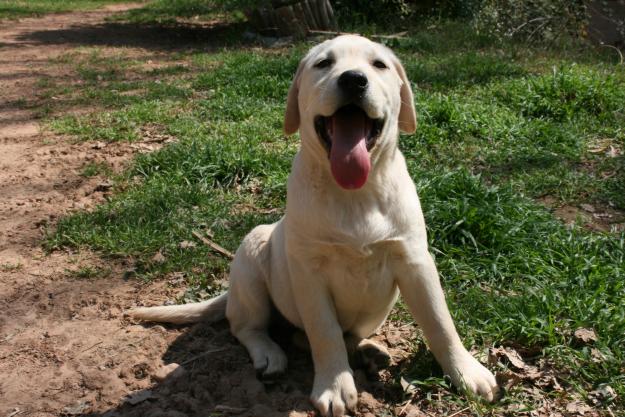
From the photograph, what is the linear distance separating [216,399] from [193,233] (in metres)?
1.83

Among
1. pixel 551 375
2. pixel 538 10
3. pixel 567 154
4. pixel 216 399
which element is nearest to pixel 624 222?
pixel 567 154

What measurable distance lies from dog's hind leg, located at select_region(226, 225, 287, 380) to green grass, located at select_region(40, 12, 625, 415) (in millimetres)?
705

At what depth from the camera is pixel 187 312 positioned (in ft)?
12.7

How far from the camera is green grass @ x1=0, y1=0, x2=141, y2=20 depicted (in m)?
17.9

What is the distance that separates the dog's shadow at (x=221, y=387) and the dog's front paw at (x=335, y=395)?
3.1 inches

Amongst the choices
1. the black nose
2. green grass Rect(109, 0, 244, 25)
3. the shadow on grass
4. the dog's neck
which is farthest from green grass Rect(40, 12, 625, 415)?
green grass Rect(109, 0, 244, 25)

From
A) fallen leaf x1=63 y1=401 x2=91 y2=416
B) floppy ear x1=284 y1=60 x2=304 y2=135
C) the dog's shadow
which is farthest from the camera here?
floppy ear x1=284 y1=60 x2=304 y2=135

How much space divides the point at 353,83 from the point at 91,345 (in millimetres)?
2133

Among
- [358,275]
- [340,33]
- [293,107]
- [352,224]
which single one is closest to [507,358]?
[358,275]

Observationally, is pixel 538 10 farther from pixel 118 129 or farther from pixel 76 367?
pixel 76 367

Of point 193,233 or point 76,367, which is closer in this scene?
point 76,367

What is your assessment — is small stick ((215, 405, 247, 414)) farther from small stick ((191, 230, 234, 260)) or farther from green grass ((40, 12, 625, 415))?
small stick ((191, 230, 234, 260))

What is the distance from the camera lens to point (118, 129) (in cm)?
703

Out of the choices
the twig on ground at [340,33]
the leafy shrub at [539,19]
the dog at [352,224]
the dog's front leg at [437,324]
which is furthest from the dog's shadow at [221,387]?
the leafy shrub at [539,19]
